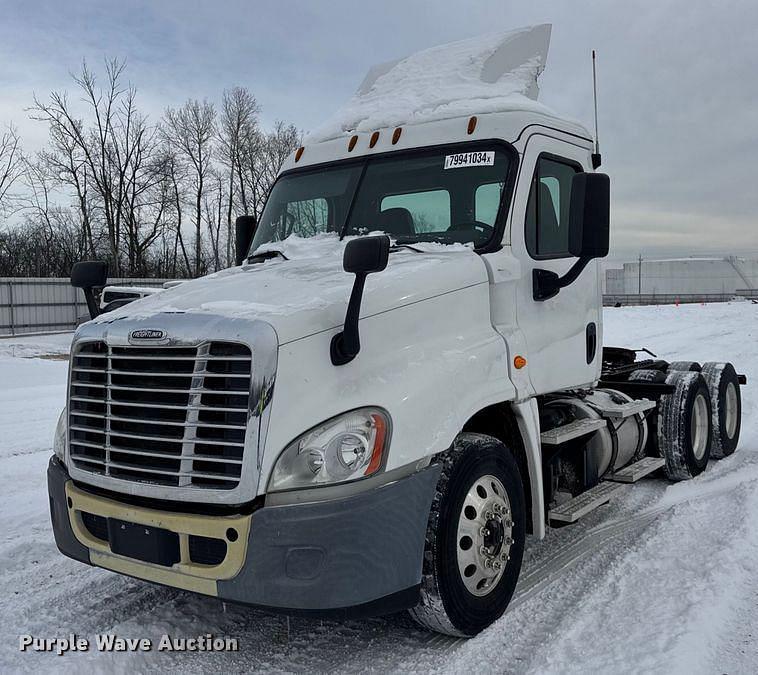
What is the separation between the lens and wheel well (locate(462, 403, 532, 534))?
4242 mm

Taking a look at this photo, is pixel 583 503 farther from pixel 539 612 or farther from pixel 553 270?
pixel 553 270

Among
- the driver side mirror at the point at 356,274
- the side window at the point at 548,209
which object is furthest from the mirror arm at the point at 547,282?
the driver side mirror at the point at 356,274

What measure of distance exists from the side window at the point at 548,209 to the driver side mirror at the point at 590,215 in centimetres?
35

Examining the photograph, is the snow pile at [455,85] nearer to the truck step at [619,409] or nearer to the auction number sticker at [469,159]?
the auction number sticker at [469,159]

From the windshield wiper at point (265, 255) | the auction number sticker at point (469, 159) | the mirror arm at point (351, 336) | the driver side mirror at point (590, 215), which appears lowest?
the mirror arm at point (351, 336)

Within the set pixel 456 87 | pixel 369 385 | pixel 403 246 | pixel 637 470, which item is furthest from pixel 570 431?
pixel 456 87

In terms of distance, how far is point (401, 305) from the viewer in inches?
141

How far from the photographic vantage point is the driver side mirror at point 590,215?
4.13 metres

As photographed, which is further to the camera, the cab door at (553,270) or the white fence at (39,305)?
the white fence at (39,305)

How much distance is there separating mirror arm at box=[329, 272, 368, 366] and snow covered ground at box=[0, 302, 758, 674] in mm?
1483

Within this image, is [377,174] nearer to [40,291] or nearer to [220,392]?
[220,392]

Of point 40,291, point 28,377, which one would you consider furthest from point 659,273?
point 28,377

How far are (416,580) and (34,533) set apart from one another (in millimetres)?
3170

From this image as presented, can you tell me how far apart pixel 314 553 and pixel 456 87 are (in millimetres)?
3391
